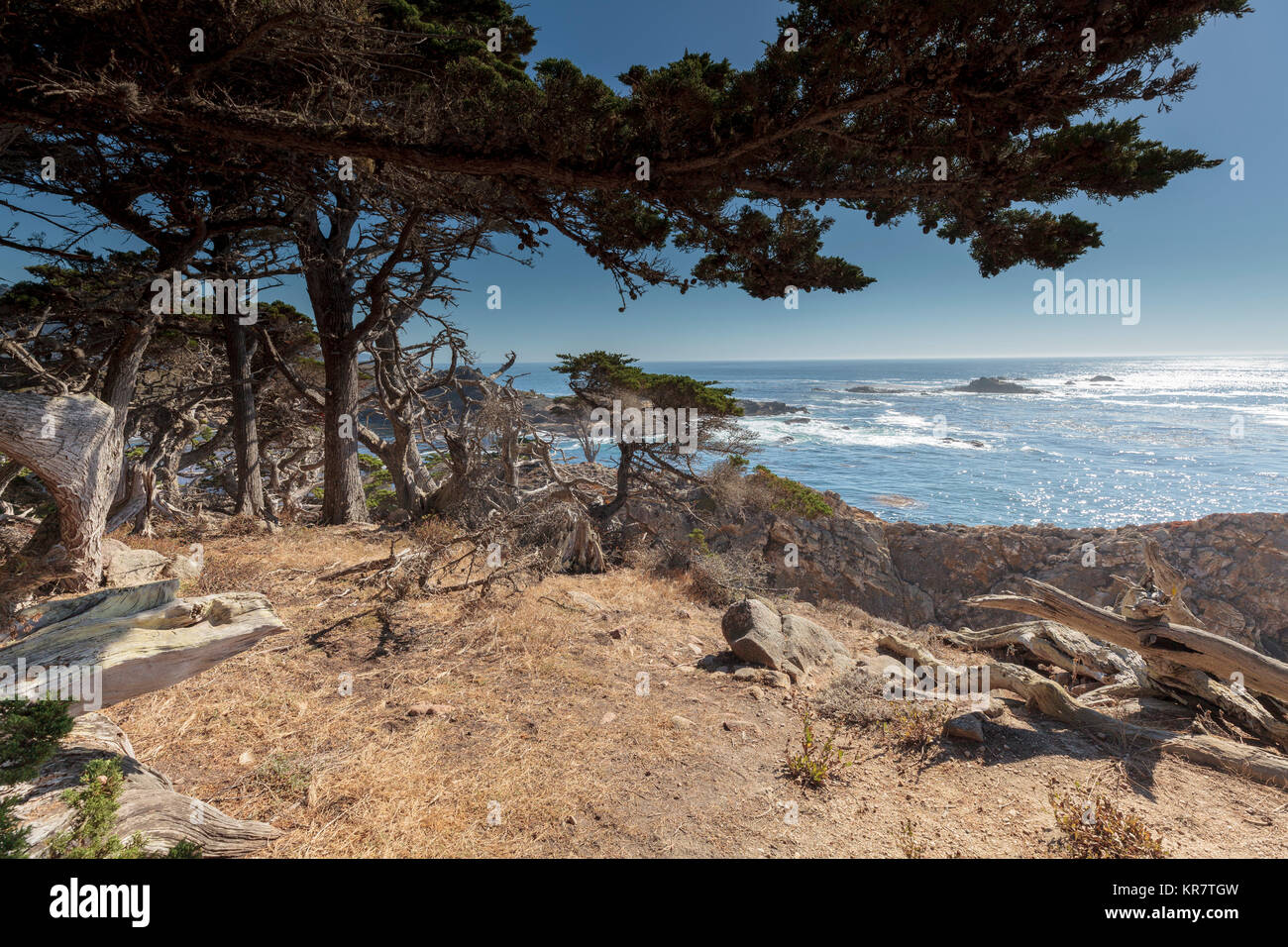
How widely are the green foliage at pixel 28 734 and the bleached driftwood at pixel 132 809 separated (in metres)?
0.07

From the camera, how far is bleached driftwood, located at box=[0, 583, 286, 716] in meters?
2.66

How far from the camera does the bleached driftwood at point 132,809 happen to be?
6.78 feet

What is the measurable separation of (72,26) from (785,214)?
19.8ft

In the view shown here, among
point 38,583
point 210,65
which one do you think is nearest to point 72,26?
point 210,65

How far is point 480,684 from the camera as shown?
490 cm

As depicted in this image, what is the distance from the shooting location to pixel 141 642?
2801 millimetres

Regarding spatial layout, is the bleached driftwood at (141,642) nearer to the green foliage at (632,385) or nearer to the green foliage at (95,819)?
the green foliage at (95,819)

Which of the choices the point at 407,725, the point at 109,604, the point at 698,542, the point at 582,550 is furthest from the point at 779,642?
the point at 698,542

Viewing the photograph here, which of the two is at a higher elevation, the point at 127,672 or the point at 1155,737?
the point at 127,672

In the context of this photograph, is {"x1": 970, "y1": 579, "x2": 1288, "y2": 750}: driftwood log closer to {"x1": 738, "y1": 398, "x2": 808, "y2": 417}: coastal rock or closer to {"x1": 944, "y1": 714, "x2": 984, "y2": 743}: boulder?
{"x1": 944, "y1": 714, "x2": 984, "y2": 743}: boulder

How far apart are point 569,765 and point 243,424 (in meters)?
10.7

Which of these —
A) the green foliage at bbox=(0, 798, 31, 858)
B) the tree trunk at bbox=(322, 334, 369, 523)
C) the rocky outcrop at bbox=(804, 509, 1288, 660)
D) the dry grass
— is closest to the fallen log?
the dry grass

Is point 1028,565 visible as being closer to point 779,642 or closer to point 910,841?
point 779,642
